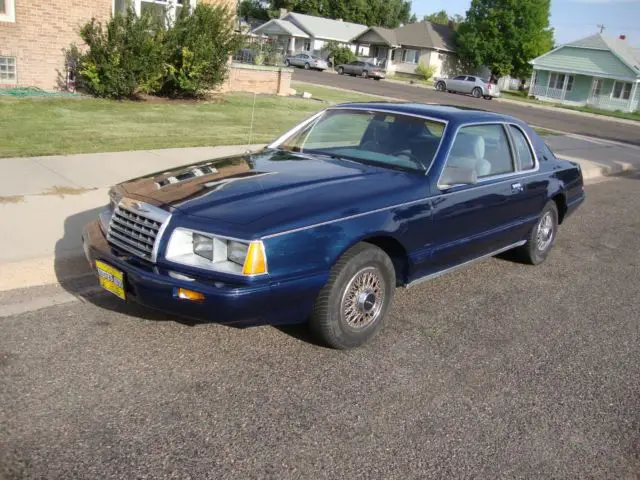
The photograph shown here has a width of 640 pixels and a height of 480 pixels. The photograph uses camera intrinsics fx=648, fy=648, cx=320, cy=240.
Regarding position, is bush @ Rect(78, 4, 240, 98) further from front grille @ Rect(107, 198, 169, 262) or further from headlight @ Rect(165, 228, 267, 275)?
headlight @ Rect(165, 228, 267, 275)

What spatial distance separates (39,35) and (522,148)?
12.4 meters

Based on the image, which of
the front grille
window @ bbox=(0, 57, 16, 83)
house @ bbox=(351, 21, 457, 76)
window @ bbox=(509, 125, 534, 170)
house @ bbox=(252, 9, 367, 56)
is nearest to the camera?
the front grille

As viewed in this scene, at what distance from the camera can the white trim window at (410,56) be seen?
66.5 metres

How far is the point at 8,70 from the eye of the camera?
566 inches

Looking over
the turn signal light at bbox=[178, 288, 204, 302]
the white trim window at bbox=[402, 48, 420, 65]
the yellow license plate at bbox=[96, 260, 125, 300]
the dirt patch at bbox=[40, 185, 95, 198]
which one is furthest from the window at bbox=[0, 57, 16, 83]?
the white trim window at bbox=[402, 48, 420, 65]

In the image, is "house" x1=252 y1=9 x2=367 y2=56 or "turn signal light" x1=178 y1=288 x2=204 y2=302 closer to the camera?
"turn signal light" x1=178 y1=288 x2=204 y2=302

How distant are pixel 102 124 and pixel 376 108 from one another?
25.8ft

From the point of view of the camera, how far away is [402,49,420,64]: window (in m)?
66.5

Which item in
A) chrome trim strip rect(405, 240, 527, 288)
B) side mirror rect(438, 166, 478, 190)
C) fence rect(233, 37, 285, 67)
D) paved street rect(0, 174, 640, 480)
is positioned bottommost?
paved street rect(0, 174, 640, 480)

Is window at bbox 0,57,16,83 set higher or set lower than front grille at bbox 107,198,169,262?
higher

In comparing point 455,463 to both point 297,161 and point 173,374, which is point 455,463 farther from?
point 297,161

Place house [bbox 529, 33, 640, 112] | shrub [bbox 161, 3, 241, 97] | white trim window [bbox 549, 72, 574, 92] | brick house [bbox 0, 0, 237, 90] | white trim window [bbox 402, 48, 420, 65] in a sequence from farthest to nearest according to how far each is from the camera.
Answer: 1. white trim window [bbox 402, 48, 420, 65]
2. white trim window [bbox 549, 72, 574, 92]
3. house [bbox 529, 33, 640, 112]
4. shrub [bbox 161, 3, 241, 97]
5. brick house [bbox 0, 0, 237, 90]

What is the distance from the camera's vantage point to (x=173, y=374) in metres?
3.84

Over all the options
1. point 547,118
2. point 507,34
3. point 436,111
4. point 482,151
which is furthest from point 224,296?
point 507,34
